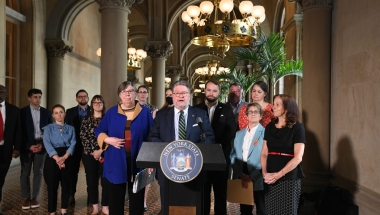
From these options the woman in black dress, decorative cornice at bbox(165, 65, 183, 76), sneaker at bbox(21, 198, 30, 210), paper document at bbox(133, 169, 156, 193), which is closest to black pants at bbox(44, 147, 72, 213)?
sneaker at bbox(21, 198, 30, 210)

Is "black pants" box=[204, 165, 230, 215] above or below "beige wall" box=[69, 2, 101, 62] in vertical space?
below

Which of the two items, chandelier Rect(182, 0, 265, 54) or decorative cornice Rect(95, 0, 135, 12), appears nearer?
decorative cornice Rect(95, 0, 135, 12)

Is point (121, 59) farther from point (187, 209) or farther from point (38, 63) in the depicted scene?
point (38, 63)

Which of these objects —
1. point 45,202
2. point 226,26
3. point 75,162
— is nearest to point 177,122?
point 75,162

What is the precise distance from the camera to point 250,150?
14.0 ft

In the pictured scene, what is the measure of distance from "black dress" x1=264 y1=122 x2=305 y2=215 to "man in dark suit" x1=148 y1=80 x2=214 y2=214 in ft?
2.15

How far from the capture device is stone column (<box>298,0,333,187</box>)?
5809mm

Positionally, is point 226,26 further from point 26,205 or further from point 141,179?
point 141,179

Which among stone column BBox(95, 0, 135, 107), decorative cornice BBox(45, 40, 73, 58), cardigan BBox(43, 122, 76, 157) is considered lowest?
cardigan BBox(43, 122, 76, 157)

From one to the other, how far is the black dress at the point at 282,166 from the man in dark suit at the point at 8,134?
3714mm

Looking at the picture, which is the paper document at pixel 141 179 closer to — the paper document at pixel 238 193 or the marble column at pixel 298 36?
the paper document at pixel 238 193

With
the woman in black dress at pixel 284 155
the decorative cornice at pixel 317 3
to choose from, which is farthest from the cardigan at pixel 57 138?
the decorative cornice at pixel 317 3

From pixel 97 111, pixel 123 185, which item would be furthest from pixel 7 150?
pixel 123 185

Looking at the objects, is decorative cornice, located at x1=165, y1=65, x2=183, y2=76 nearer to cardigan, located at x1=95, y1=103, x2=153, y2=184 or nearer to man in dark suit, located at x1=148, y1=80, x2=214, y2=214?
cardigan, located at x1=95, y1=103, x2=153, y2=184
